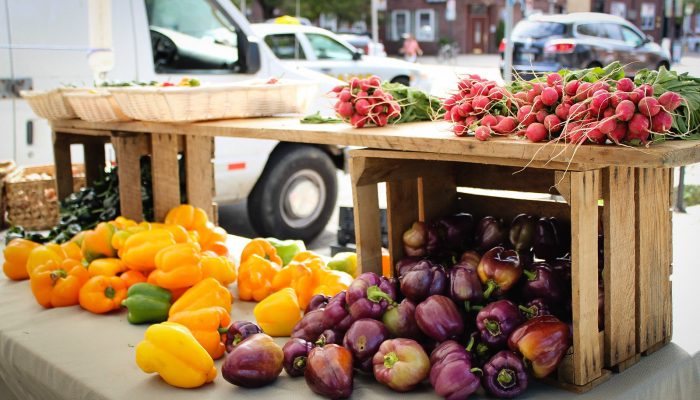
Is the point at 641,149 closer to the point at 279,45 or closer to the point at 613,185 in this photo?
the point at 613,185

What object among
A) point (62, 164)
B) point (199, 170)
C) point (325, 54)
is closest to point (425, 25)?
point (325, 54)

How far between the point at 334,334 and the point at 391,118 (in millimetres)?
848

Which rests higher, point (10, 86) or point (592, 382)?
point (10, 86)

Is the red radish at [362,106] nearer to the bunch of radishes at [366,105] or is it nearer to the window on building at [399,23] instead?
the bunch of radishes at [366,105]

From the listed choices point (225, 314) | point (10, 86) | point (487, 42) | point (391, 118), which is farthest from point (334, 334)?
point (487, 42)

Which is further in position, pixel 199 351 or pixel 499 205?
pixel 499 205

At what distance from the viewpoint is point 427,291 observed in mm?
2209

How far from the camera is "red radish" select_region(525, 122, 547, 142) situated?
1.99m

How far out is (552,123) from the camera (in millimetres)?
1979

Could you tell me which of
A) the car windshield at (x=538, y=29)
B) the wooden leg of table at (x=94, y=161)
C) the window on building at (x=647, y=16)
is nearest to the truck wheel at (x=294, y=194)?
the wooden leg of table at (x=94, y=161)

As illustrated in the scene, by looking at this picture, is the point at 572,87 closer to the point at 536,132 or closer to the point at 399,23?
the point at 536,132

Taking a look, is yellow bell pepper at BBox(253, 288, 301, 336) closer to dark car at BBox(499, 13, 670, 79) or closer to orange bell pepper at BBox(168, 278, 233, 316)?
orange bell pepper at BBox(168, 278, 233, 316)

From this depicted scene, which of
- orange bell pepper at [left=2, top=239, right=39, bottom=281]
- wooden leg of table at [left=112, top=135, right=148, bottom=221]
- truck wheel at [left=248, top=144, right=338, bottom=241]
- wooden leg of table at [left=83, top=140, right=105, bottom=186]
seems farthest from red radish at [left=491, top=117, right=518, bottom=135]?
truck wheel at [left=248, top=144, right=338, bottom=241]

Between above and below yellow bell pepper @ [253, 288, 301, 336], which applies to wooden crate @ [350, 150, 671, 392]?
above
